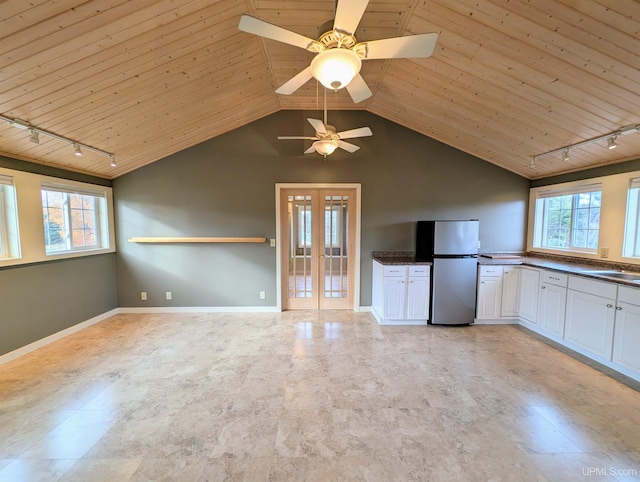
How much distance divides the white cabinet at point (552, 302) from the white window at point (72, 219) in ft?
21.5

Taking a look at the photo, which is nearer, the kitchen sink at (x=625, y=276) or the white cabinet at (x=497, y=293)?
the kitchen sink at (x=625, y=276)

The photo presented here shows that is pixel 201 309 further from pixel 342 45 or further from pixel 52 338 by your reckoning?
pixel 342 45

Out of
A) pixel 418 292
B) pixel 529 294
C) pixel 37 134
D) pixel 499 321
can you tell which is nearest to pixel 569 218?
pixel 529 294

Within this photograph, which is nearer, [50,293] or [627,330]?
[627,330]

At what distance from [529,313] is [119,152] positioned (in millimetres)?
6262

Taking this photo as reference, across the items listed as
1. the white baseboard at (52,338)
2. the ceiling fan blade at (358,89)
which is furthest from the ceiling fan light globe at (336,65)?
the white baseboard at (52,338)

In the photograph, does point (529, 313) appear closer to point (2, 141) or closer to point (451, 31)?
point (451, 31)

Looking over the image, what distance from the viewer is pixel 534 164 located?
388 centimetres

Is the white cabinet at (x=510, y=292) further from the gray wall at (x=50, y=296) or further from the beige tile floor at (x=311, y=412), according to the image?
the gray wall at (x=50, y=296)

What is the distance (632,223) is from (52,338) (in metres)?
7.36

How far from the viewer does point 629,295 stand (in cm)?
256

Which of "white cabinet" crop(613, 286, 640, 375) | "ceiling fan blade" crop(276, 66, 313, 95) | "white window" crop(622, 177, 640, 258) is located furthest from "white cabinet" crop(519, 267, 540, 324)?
"ceiling fan blade" crop(276, 66, 313, 95)

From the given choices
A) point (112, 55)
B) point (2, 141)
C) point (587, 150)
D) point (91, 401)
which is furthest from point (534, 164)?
point (2, 141)

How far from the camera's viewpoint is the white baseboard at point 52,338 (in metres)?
2.94
